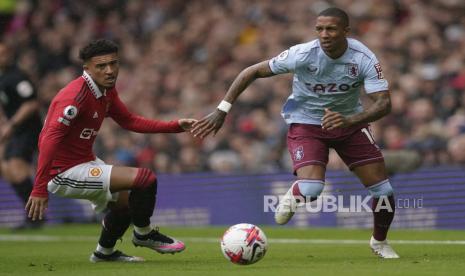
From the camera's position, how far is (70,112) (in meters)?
9.80

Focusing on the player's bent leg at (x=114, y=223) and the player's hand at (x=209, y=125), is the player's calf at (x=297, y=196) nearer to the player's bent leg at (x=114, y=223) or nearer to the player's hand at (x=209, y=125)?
the player's hand at (x=209, y=125)

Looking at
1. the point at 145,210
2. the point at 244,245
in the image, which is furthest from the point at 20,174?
the point at 244,245

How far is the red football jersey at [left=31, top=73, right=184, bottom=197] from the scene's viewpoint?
967 cm

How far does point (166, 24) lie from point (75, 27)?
2.48 metres

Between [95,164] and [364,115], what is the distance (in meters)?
2.57

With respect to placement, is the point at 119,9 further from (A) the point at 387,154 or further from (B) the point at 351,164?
(B) the point at 351,164

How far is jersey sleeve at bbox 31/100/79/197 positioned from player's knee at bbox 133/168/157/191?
0.78m

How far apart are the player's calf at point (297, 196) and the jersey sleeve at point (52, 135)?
2.09 metres

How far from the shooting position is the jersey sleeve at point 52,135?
9562mm

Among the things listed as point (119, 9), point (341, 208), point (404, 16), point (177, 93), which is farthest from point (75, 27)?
point (341, 208)

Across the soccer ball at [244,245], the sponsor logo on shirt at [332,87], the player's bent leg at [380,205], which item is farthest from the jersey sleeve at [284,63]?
the soccer ball at [244,245]

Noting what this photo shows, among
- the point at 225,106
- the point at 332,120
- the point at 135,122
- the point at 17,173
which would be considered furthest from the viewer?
the point at 17,173

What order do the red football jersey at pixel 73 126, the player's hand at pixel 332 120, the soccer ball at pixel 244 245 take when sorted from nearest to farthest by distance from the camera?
the soccer ball at pixel 244 245
the player's hand at pixel 332 120
the red football jersey at pixel 73 126

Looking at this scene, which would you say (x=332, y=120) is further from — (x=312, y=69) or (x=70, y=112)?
(x=70, y=112)
